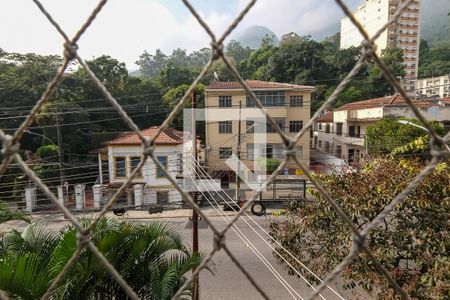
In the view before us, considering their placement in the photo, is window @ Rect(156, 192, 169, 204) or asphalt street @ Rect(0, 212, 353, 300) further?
window @ Rect(156, 192, 169, 204)

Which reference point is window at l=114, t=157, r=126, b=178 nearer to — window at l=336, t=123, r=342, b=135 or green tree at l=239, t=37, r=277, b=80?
window at l=336, t=123, r=342, b=135

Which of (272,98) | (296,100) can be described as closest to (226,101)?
(272,98)

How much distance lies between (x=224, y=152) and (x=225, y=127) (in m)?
1.18

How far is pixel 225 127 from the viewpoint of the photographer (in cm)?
1470

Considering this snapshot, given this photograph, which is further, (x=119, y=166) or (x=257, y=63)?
(x=257, y=63)

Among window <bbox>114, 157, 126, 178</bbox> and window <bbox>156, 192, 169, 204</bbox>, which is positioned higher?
window <bbox>114, 157, 126, 178</bbox>

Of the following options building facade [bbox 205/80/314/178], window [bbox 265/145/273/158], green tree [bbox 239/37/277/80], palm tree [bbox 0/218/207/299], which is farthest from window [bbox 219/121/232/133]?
palm tree [bbox 0/218/207/299]

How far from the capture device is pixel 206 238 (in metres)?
8.87

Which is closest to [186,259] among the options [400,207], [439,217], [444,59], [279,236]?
[279,236]

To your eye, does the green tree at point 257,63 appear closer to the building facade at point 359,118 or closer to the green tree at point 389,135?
the building facade at point 359,118

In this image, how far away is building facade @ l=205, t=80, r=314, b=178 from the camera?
14.3m

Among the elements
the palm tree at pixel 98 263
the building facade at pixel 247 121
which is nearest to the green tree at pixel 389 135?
the building facade at pixel 247 121

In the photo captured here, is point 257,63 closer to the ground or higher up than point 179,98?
higher up

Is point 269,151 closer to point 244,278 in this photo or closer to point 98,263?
point 244,278
